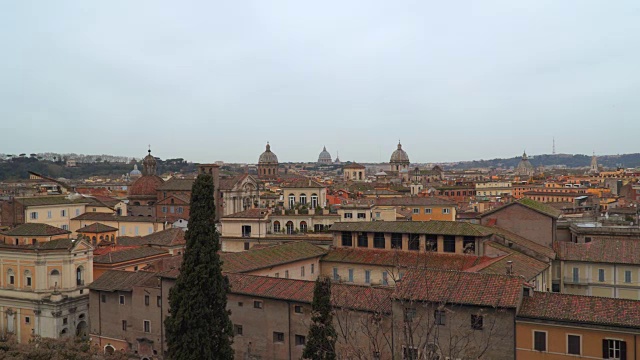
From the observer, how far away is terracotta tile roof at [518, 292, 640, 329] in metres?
20.1

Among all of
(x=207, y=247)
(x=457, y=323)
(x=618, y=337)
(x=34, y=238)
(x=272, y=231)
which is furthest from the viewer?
(x=272, y=231)

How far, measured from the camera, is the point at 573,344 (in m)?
20.5

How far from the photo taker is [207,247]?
84.6 feet

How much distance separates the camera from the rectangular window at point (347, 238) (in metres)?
38.1

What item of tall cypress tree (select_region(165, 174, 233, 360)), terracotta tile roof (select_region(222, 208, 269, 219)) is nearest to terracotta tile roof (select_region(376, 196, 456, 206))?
terracotta tile roof (select_region(222, 208, 269, 219))

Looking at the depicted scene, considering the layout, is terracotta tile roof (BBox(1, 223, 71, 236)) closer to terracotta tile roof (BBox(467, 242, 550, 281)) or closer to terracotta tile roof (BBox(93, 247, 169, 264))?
terracotta tile roof (BBox(93, 247, 169, 264))

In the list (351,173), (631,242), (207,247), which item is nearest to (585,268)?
(631,242)

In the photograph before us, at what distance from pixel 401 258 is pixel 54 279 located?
75.8 ft

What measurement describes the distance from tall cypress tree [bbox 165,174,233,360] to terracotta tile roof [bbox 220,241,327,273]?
5359 millimetres

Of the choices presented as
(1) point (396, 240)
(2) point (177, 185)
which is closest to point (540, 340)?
(1) point (396, 240)

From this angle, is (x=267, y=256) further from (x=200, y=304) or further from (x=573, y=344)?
(x=573, y=344)

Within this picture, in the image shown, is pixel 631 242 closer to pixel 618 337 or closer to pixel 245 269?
pixel 618 337

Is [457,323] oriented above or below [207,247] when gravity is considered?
below

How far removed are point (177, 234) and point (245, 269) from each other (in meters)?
18.5
